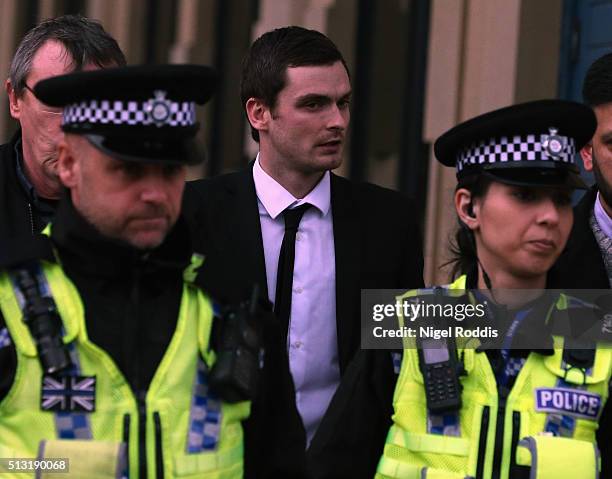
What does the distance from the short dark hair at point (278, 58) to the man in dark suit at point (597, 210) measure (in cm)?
93

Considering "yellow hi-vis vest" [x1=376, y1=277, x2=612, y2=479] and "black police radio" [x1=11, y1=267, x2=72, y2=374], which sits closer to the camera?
"black police radio" [x1=11, y1=267, x2=72, y2=374]

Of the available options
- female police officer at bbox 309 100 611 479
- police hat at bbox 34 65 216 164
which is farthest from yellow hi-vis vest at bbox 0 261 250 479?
female police officer at bbox 309 100 611 479

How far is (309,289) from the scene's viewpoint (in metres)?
4.64

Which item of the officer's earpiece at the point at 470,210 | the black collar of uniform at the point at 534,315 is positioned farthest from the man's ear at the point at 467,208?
the black collar of uniform at the point at 534,315

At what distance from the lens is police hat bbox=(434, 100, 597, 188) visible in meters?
3.69

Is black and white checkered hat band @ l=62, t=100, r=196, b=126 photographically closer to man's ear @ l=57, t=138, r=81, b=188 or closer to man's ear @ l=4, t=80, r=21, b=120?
man's ear @ l=57, t=138, r=81, b=188

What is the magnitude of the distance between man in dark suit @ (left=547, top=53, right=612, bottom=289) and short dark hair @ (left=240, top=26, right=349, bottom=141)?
3.04 feet

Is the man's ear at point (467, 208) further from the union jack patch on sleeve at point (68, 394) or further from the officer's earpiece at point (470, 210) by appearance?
the union jack patch on sleeve at point (68, 394)

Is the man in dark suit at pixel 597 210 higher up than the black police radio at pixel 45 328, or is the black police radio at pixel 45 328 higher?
the man in dark suit at pixel 597 210

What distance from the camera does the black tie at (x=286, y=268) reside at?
15.1 feet

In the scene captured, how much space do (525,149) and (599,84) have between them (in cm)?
110

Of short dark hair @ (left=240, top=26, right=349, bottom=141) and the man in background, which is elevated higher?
short dark hair @ (left=240, top=26, right=349, bottom=141)

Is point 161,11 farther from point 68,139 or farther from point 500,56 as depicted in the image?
point 68,139

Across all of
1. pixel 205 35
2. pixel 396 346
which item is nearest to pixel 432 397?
pixel 396 346
